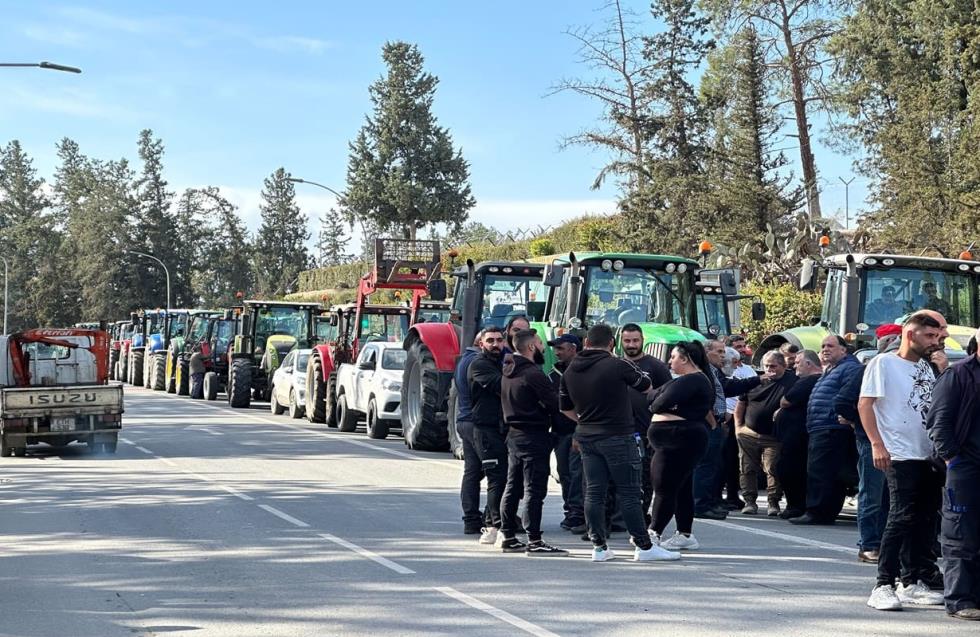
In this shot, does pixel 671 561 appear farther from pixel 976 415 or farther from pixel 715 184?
pixel 715 184

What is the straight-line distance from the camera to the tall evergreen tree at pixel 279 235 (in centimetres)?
11675

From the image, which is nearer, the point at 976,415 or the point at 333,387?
the point at 976,415

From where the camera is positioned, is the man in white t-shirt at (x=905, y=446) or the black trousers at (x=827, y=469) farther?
the black trousers at (x=827, y=469)

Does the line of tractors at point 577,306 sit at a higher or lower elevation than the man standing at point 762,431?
higher

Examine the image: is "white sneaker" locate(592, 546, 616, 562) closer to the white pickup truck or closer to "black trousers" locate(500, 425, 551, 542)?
"black trousers" locate(500, 425, 551, 542)

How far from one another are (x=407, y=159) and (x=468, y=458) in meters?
68.0

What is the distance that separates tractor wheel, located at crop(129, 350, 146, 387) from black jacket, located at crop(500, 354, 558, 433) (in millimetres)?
44399

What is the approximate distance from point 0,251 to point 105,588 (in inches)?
5196

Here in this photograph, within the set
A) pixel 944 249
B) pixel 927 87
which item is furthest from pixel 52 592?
pixel 927 87

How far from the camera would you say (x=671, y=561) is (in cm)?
1079

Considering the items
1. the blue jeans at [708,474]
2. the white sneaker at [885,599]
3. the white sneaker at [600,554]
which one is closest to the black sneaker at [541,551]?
the white sneaker at [600,554]

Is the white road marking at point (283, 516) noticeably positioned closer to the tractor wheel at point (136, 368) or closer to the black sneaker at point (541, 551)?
the black sneaker at point (541, 551)

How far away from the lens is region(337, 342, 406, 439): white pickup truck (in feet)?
78.4

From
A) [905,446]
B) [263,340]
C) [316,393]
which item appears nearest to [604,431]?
[905,446]
